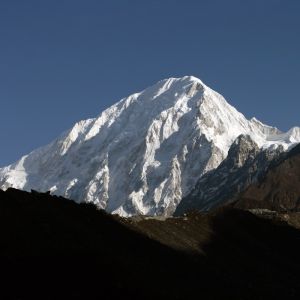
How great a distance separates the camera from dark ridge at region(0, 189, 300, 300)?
106 feet

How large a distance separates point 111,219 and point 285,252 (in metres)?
21.2

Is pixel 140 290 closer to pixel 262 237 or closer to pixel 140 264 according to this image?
pixel 140 264

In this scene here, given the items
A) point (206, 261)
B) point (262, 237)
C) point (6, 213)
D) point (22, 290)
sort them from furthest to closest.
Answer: point (262, 237) → point (206, 261) → point (6, 213) → point (22, 290)

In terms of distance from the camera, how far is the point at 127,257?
41.2 m

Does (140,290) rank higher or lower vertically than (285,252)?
lower

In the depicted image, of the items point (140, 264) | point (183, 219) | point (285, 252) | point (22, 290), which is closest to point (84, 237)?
point (140, 264)

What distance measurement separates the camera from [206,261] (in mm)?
50844

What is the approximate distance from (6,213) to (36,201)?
6100mm

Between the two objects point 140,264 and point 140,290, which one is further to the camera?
point 140,264

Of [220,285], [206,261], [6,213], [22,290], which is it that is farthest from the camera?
[206,261]

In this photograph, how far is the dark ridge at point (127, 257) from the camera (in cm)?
3234

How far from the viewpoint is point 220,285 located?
4403cm

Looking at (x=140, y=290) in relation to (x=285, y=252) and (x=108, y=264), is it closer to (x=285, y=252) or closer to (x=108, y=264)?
(x=108, y=264)

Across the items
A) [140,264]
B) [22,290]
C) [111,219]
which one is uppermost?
[111,219]
